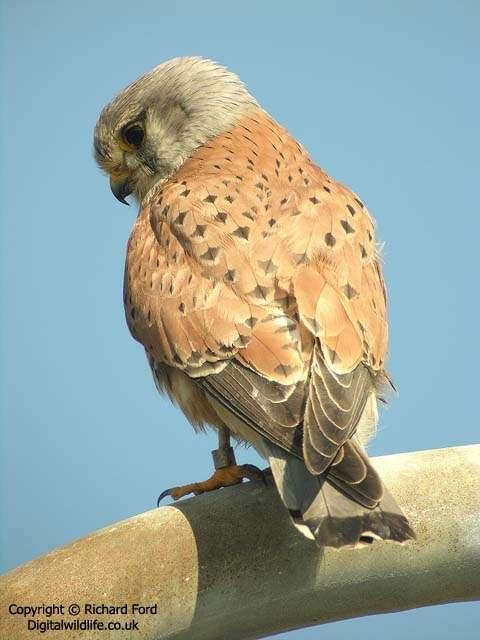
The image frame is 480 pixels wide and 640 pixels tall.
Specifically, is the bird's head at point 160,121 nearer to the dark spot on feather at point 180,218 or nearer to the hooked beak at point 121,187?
the hooked beak at point 121,187

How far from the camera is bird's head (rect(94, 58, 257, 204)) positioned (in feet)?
17.4

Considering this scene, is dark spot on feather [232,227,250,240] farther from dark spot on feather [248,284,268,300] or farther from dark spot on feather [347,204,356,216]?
dark spot on feather [347,204,356,216]

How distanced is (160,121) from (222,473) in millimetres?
2080

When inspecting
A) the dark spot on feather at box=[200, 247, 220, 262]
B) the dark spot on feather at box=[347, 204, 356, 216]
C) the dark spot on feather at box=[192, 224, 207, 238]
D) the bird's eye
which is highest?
the bird's eye

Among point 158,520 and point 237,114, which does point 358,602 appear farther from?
point 237,114

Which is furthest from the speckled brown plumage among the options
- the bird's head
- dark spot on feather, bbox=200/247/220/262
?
the bird's head

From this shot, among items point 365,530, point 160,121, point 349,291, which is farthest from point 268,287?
point 160,121

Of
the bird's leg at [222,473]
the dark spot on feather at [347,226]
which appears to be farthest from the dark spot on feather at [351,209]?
the bird's leg at [222,473]

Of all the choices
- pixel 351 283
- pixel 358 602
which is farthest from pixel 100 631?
pixel 351 283

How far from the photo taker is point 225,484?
414 centimetres

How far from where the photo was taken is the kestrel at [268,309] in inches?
127

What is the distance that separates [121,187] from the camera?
5.50 m

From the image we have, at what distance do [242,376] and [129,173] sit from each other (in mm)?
2164

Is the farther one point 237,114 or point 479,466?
point 237,114
